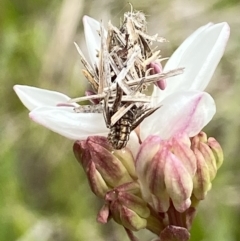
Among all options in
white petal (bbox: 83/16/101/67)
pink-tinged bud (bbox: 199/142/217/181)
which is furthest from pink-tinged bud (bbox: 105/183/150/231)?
white petal (bbox: 83/16/101/67)

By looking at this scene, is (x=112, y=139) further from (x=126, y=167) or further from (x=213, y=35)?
(x=213, y=35)

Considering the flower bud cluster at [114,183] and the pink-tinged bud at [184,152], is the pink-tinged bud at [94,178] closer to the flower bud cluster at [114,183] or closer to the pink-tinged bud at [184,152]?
the flower bud cluster at [114,183]

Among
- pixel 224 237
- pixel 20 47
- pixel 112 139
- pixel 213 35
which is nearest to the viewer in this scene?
pixel 112 139

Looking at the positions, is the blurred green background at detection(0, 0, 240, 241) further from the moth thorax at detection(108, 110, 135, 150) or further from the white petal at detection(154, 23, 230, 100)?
the moth thorax at detection(108, 110, 135, 150)

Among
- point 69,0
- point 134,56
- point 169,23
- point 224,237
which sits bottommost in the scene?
point 224,237

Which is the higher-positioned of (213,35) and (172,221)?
(213,35)

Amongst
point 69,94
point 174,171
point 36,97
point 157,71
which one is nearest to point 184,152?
point 174,171

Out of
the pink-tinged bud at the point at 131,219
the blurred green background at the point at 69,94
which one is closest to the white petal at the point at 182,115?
the pink-tinged bud at the point at 131,219

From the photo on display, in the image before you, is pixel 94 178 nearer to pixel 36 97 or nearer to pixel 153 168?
pixel 153 168

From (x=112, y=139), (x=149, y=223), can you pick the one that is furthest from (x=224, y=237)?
(x=112, y=139)
